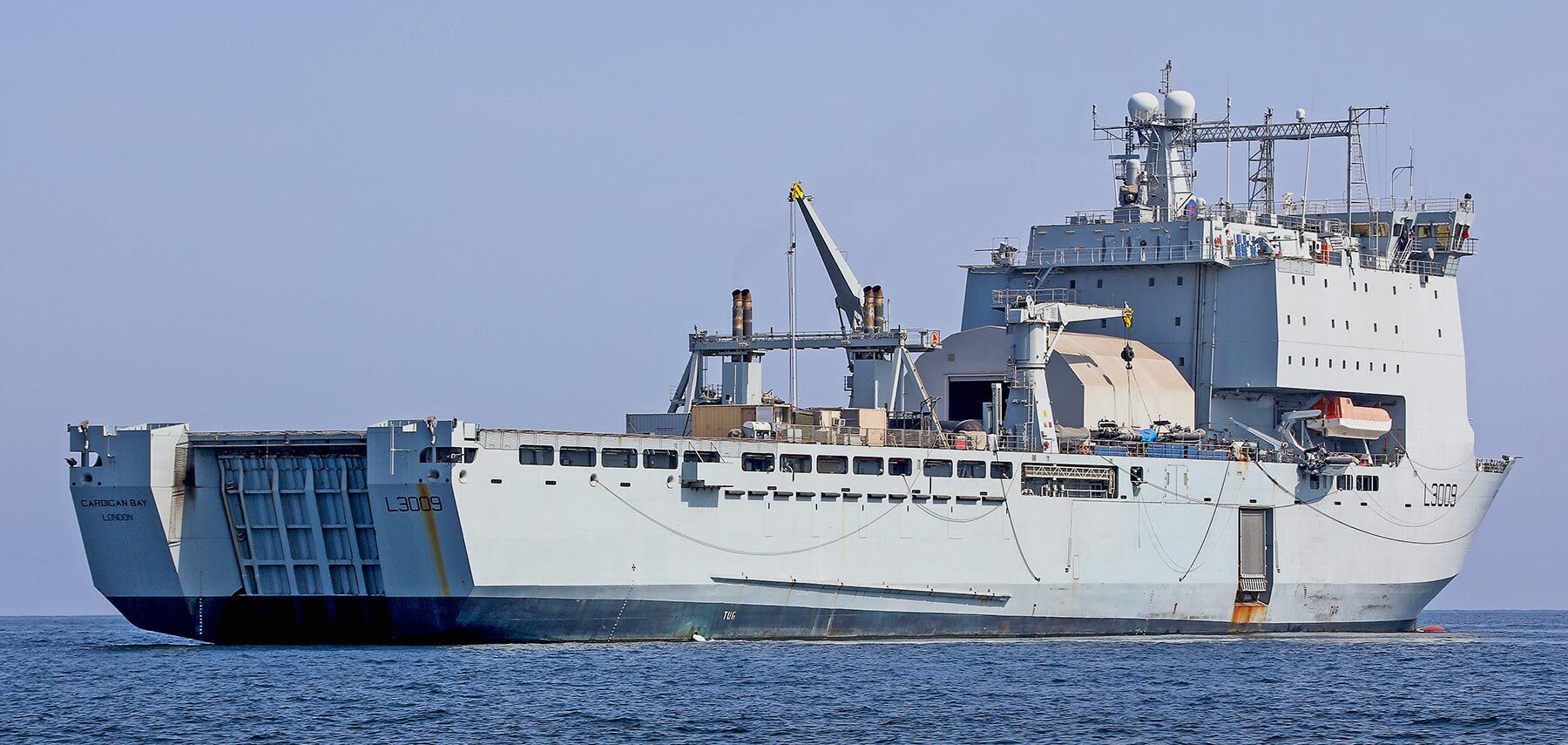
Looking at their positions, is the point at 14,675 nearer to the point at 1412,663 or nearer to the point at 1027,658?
the point at 1027,658

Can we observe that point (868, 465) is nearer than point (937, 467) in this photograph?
Yes

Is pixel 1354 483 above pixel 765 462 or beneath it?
beneath

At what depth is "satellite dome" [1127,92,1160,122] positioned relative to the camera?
57812 millimetres

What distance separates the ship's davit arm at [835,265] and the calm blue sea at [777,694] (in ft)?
30.7

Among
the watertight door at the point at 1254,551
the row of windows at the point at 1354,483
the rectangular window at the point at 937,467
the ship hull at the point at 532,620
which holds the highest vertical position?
the rectangular window at the point at 937,467

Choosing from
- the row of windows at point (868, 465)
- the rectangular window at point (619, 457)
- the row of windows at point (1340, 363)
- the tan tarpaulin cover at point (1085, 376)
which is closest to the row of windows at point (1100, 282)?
the tan tarpaulin cover at point (1085, 376)

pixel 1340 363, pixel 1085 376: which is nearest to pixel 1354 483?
pixel 1340 363

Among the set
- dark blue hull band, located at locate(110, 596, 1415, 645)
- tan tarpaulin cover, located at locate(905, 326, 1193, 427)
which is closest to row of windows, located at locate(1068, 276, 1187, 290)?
tan tarpaulin cover, located at locate(905, 326, 1193, 427)

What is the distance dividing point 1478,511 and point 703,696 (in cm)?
3080

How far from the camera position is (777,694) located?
36.2 meters

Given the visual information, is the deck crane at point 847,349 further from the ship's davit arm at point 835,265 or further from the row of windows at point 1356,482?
the row of windows at point 1356,482

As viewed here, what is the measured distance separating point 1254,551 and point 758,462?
A: 574 inches

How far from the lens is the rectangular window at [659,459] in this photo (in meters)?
42.2

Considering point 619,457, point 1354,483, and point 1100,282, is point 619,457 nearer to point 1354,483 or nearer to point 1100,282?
point 1100,282
